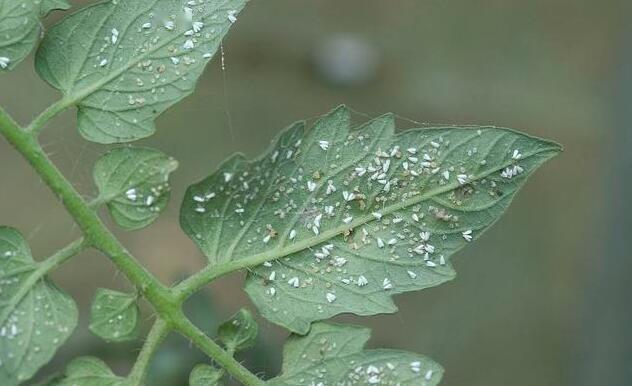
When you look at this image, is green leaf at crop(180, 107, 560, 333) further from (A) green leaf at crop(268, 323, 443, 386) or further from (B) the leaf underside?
(B) the leaf underside

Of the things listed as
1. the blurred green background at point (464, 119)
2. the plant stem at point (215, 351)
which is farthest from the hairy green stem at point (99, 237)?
the blurred green background at point (464, 119)

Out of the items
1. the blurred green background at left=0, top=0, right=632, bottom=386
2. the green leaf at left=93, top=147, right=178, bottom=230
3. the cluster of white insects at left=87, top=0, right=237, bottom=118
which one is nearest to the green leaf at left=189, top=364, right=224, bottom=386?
the green leaf at left=93, top=147, right=178, bottom=230

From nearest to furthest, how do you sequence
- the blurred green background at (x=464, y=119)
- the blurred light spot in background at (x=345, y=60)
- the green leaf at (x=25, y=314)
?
1. the green leaf at (x=25, y=314)
2. the blurred green background at (x=464, y=119)
3. the blurred light spot in background at (x=345, y=60)

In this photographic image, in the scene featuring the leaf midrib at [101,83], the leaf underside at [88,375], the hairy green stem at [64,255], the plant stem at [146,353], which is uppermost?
the leaf midrib at [101,83]

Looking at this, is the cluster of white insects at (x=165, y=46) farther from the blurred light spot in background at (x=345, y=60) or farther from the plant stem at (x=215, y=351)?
the blurred light spot in background at (x=345, y=60)

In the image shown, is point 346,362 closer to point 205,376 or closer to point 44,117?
point 205,376

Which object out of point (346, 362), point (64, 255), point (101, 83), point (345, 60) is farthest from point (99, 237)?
point (345, 60)
